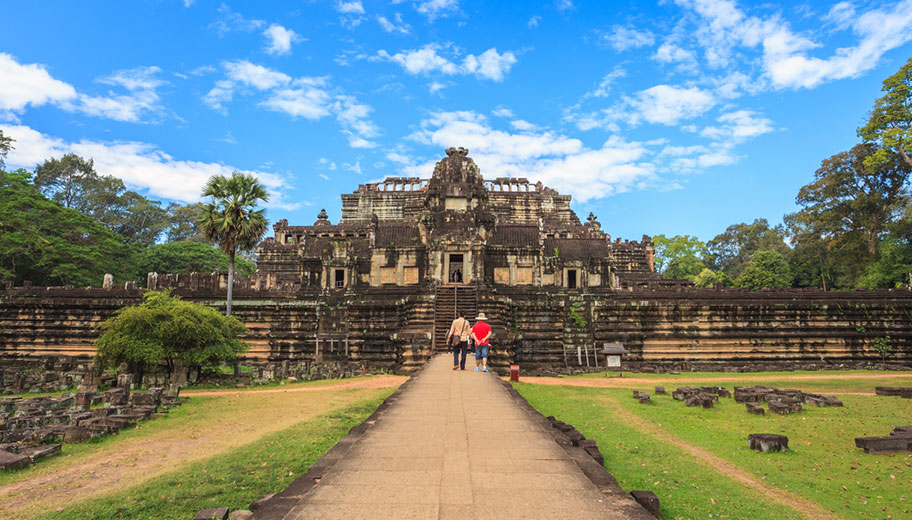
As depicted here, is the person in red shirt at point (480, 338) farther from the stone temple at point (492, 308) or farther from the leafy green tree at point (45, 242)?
the leafy green tree at point (45, 242)

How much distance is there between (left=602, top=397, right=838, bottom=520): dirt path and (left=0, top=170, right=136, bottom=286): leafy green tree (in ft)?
134

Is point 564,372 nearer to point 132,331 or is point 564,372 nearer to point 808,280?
point 132,331

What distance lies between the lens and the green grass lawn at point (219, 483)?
6000 millimetres

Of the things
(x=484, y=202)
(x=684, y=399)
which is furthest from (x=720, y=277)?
(x=684, y=399)

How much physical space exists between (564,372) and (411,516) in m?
20.1

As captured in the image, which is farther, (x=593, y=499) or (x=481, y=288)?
(x=481, y=288)

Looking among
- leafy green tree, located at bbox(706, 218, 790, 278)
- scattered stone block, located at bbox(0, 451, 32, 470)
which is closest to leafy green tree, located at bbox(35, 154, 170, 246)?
scattered stone block, located at bbox(0, 451, 32, 470)

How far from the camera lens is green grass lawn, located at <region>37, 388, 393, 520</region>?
19.7 feet

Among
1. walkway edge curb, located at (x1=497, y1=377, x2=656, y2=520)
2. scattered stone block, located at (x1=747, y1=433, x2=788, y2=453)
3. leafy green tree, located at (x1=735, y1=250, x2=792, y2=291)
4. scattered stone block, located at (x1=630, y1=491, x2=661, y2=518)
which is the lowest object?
scattered stone block, located at (x1=747, y1=433, x2=788, y2=453)

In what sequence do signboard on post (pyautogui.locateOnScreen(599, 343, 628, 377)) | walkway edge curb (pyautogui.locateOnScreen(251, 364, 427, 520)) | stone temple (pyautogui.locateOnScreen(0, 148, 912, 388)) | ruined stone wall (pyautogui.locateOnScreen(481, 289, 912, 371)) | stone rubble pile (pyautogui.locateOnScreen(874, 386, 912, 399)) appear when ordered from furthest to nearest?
1. ruined stone wall (pyautogui.locateOnScreen(481, 289, 912, 371))
2. stone temple (pyautogui.locateOnScreen(0, 148, 912, 388))
3. signboard on post (pyautogui.locateOnScreen(599, 343, 628, 377))
4. stone rubble pile (pyautogui.locateOnScreen(874, 386, 912, 399))
5. walkway edge curb (pyautogui.locateOnScreen(251, 364, 427, 520))

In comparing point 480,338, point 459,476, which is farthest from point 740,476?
point 480,338

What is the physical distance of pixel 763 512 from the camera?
5688 millimetres

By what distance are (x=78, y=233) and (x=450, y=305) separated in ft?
112

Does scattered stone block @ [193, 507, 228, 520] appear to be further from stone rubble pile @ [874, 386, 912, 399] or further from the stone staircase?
stone rubble pile @ [874, 386, 912, 399]
